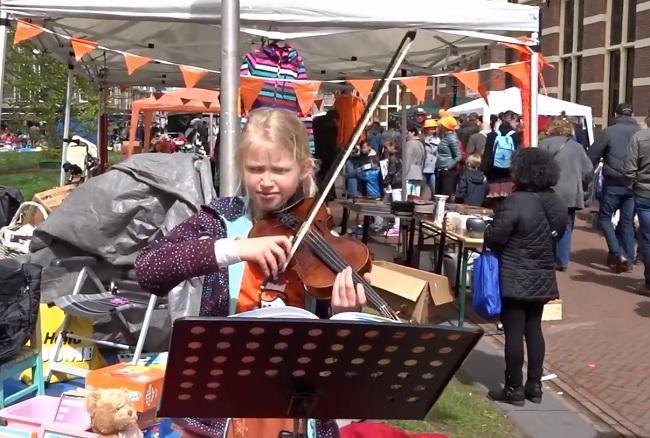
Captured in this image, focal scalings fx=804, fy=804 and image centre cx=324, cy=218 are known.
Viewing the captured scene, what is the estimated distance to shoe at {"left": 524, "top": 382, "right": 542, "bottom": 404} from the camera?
528 centimetres

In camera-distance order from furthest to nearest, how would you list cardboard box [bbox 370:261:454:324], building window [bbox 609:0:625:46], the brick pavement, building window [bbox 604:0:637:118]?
building window [bbox 609:0:625:46] → building window [bbox 604:0:637:118] → cardboard box [bbox 370:261:454:324] → the brick pavement

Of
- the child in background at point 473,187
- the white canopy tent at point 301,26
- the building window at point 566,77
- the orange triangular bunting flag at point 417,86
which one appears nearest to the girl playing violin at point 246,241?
the white canopy tent at point 301,26

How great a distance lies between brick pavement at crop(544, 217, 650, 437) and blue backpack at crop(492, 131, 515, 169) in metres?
1.58

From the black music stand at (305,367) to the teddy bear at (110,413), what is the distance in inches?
68.6

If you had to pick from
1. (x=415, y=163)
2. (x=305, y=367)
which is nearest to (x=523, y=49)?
(x=305, y=367)

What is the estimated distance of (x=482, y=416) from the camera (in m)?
4.98

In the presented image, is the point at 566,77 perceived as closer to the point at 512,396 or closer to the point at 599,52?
the point at 599,52

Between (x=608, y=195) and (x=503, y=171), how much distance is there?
4.57ft

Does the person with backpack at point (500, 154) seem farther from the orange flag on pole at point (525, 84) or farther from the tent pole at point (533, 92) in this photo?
the tent pole at point (533, 92)

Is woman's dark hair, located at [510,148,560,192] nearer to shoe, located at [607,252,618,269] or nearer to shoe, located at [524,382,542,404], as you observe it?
shoe, located at [524,382,542,404]

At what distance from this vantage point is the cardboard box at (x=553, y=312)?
7355 millimetres

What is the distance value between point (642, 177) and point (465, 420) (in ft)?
15.0

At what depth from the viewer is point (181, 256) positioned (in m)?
1.94

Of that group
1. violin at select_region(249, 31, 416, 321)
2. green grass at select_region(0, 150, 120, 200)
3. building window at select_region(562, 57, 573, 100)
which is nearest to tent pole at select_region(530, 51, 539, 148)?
violin at select_region(249, 31, 416, 321)
